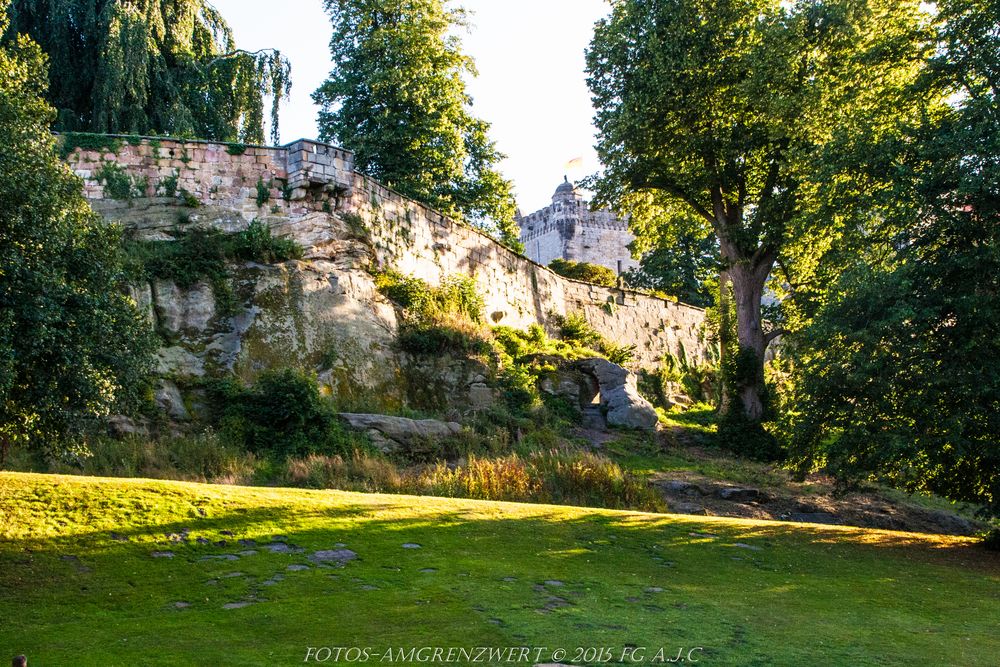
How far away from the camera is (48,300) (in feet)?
33.8

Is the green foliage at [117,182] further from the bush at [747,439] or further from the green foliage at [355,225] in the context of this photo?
the bush at [747,439]

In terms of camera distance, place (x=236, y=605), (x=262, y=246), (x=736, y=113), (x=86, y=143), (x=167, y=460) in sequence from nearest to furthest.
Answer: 1. (x=236, y=605)
2. (x=167, y=460)
3. (x=86, y=143)
4. (x=262, y=246)
5. (x=736, y=113)

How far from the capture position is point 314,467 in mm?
16312

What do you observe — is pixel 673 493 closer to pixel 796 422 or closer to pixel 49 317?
pixel 796 422

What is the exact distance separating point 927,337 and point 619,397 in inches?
452

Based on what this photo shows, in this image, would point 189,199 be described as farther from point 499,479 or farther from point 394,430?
point 499,479

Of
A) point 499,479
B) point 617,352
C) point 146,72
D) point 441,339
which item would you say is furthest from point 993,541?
point 146,72

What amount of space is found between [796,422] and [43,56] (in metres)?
12.3

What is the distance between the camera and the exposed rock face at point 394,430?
18.8 meters

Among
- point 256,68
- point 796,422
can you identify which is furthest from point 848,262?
point 256,68

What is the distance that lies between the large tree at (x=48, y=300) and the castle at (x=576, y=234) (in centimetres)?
5141

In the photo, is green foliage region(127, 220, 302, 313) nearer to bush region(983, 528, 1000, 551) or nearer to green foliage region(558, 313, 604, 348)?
green foliage region(558, 313, 604, 348)

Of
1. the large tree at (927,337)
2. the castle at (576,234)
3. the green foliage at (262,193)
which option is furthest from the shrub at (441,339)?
the castle at (576,234)

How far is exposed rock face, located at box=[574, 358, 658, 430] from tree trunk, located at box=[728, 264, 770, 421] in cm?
306
